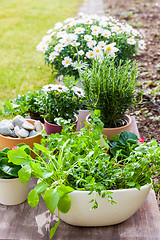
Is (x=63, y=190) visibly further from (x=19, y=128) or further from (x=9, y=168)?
(x=19, y=128)

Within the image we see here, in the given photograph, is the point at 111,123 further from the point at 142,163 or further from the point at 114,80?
the point at 142,163

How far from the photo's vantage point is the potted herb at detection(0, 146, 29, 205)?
4.82 feet

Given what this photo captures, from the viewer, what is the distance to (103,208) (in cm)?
136

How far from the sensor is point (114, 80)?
198 centimetres

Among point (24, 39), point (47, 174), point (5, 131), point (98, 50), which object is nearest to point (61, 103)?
point (5, 131)

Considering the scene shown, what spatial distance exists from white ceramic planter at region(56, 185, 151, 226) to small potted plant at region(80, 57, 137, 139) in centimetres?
64

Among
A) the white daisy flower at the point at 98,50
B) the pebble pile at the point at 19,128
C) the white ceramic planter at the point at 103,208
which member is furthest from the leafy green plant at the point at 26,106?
the white ceramic planter at the point at 103,208

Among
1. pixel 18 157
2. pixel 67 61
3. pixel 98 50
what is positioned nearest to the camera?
pixel 18 157

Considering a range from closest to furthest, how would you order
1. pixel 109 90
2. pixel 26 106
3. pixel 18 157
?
pixel 18 157, pixel 109 90, pixel 26 106

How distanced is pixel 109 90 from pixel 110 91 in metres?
0.01

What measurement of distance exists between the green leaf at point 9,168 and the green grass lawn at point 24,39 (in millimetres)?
1762

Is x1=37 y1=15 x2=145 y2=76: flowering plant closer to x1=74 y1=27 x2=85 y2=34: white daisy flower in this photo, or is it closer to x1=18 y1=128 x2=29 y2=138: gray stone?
x1=74 y1=27 x2=85 y2=34: white daisy flower

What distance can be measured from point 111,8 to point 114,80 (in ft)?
19.7

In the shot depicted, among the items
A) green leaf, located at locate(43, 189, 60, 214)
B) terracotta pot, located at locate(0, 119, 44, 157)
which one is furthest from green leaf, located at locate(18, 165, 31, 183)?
terracotta pot, located at locate(0, 119, 44, 157)
